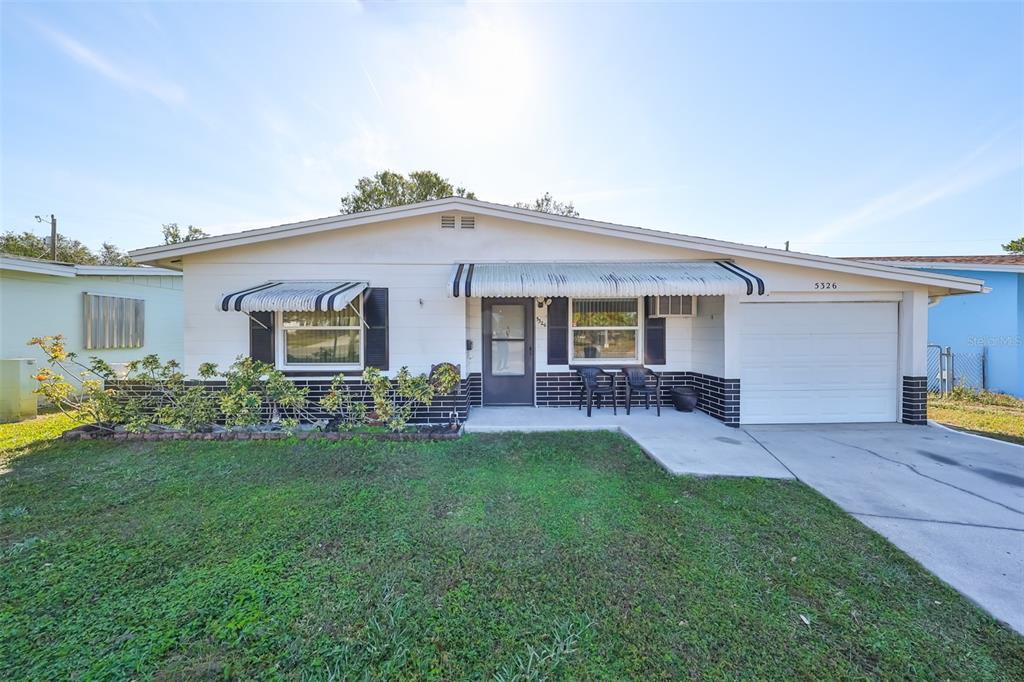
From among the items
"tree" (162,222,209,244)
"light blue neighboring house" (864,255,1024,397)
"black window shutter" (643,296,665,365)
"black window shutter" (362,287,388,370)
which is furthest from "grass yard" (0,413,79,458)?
"tree" (162,222,209,244)

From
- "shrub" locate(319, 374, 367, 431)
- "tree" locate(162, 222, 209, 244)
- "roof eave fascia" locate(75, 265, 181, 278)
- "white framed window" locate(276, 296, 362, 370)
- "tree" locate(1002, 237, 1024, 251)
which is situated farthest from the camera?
"tree" locate(162, 222, 209, 244)

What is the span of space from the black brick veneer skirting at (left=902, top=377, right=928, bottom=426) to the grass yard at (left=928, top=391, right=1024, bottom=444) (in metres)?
0.83

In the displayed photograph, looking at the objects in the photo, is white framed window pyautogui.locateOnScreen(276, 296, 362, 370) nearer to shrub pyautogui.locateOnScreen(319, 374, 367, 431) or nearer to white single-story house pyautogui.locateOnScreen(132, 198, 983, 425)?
white single-story house pyautogui.locateOnScreen(132, 198, 983, 425)

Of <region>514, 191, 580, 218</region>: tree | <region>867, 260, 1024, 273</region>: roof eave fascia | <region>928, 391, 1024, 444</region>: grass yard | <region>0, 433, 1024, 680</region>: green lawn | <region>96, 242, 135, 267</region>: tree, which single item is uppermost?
<region>514, 191, 580, 218</region>: tree

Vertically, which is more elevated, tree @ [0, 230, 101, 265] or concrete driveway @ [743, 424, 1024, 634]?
tree @ [0, 230, 101, 265]

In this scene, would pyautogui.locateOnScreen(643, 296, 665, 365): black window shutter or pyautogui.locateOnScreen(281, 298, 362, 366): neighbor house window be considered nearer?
pyautogui.locateOnScreen(281, 298, 362, 366): neighbor house window

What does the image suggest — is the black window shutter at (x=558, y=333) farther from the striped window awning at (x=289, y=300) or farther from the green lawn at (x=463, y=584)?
the striped window awning at (x=289, y=300)

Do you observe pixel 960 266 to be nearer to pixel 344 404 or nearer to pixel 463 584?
pixel 463 584

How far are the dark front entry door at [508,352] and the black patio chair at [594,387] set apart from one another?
47.3 inches

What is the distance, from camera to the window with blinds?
11.1 meters

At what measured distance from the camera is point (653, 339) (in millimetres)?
8922

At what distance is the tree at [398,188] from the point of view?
25641mm

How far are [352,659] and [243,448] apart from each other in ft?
17.4

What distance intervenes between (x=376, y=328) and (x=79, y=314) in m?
10.1
